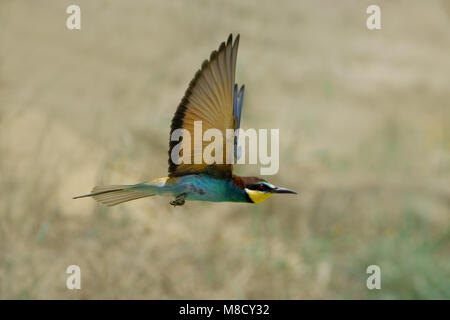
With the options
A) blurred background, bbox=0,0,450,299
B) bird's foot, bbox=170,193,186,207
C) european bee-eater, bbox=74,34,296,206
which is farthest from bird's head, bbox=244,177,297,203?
blurred background, bbox=0,0,450,299

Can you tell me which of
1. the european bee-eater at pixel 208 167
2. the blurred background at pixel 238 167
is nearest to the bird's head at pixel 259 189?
the european bee-eater at pixel 208 167

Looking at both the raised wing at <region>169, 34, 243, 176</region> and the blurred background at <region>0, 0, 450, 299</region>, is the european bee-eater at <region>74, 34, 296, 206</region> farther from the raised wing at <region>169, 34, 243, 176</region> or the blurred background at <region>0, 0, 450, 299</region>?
the blurred background at <region>0, 0, 450, 299</region>

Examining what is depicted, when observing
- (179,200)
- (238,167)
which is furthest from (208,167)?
(238,167)

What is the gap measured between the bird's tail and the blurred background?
1713 millimetres

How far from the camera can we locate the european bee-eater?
3.23 feet

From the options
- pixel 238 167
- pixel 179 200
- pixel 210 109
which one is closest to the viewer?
pixel 179 200

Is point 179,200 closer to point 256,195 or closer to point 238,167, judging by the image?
point 256,195

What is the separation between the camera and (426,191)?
4.44 metres

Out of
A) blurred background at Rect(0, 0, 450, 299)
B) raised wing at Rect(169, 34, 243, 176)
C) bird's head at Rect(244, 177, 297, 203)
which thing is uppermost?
blurred background at Rect(0, 0, 450, 299)

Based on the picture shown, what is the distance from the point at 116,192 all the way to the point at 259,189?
241mm

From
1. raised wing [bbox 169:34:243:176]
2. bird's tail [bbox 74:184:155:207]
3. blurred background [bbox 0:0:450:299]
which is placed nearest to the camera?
bird's tail [bbox 74:184:155:207]

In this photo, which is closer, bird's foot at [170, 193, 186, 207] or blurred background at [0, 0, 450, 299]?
bird's foot at [170, 193, 186, 207]

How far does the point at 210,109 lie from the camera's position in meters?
1.09
